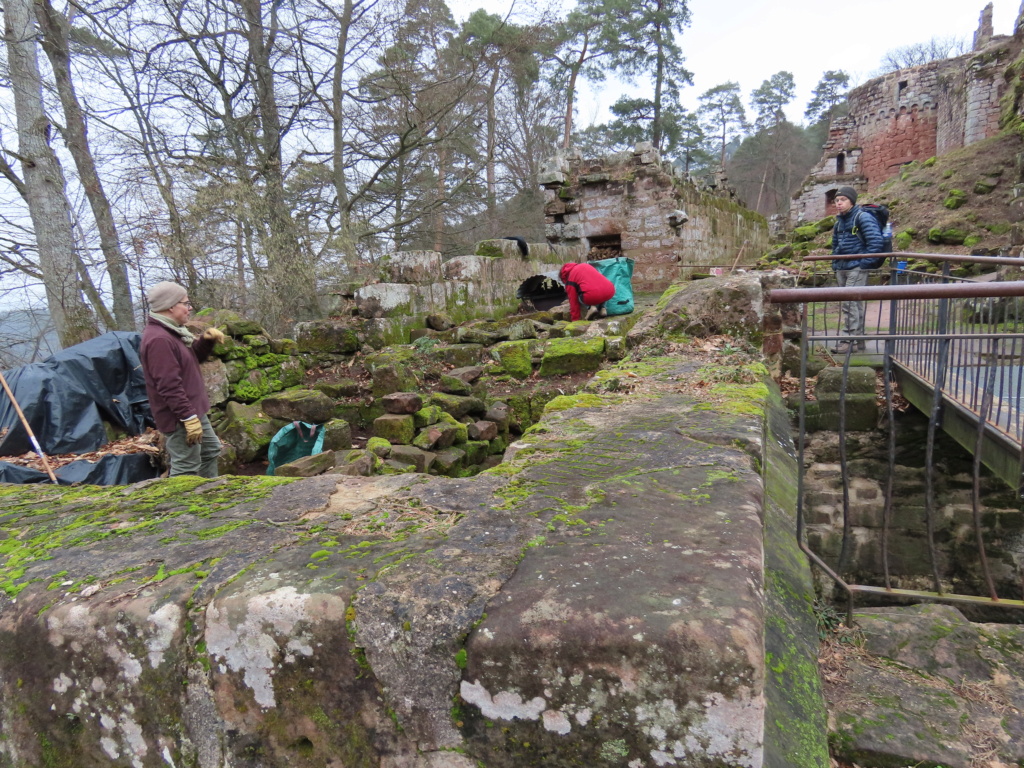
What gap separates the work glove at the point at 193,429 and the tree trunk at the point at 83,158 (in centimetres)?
616

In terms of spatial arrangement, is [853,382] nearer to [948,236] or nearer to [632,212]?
[632,212]

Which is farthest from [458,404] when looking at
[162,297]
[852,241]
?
[852,241]

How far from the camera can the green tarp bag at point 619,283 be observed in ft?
27.9

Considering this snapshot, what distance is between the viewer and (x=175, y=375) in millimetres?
3719

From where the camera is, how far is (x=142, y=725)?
3.81 feet

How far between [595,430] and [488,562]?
115 centimetres

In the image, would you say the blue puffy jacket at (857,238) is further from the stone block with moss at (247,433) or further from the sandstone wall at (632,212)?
the stone block with moss at (247,433)

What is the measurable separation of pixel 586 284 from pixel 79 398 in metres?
6.15

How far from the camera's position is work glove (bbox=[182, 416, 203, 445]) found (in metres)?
3.77

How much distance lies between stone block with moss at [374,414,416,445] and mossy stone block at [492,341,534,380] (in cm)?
165

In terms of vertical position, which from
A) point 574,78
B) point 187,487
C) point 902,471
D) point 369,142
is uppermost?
point 574,78

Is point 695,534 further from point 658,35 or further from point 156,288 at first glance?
point 658,35

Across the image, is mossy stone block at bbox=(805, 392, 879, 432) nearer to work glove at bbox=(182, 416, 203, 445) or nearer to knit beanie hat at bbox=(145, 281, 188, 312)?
work glove at bbox=(182, 416, 203, 445)

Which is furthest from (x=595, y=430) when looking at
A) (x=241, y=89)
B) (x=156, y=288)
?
(x=241, y=89)
